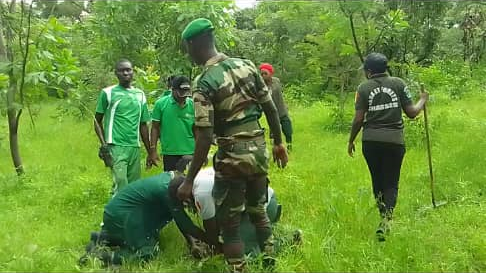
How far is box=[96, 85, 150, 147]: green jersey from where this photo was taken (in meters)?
5.20

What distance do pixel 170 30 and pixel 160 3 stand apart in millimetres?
422

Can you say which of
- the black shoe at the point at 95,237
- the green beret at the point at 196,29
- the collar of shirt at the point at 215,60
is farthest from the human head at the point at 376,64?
the black shoe at the point at 95,237

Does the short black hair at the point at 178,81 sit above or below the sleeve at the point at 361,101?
above

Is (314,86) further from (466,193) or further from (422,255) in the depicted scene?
(422,255)

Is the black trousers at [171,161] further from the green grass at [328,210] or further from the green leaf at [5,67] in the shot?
the green leaf at [5,67]

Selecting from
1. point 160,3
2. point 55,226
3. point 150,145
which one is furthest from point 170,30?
point 55,226

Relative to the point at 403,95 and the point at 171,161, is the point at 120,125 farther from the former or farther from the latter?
the point at 403,95

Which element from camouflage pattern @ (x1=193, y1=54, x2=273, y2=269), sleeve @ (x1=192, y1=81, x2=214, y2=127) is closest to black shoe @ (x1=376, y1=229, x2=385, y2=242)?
camouflage pattern @ (x1=193, y1=54, x2=273, y2=269)

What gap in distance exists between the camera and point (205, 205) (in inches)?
154

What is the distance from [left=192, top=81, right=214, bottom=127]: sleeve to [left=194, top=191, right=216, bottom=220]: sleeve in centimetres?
66

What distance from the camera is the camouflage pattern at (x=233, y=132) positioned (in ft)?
11.4

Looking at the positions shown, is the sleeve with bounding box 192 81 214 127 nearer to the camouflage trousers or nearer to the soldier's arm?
the soldier's arm

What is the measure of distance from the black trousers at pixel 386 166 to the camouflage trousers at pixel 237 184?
1269 millimetres

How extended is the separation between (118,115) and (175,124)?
21.2 inches
